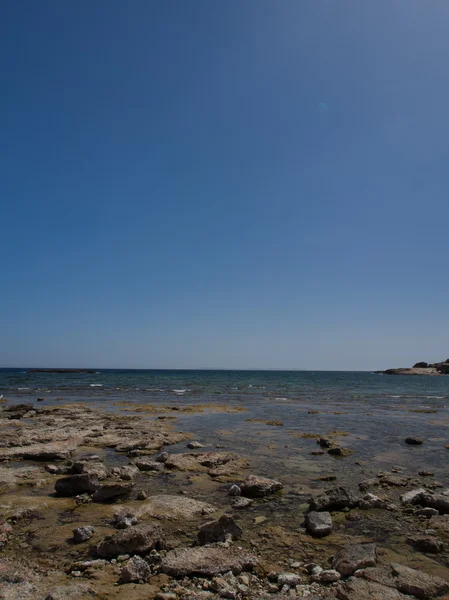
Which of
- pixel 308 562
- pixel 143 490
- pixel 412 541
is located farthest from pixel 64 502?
pixel 412 541

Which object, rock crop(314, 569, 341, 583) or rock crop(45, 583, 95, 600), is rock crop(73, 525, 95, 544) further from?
rock crop(314, 569, 341, 583)

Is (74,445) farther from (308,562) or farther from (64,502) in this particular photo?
(308,562)

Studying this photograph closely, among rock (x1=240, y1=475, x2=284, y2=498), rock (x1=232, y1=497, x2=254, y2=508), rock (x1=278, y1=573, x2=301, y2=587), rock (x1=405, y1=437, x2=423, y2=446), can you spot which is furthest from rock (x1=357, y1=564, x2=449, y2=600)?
rock (x1=405, y1=437, x2=423, y2=446)

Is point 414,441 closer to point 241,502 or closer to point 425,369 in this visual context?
point 241,502

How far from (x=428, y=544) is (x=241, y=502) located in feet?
14.9

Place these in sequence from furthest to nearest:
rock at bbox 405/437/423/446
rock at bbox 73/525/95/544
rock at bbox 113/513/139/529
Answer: rock at bbox 405/437/423/446, rock at bbox 113/513/139/529, rock at bbox 73/525/95/544

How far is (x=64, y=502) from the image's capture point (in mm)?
10359

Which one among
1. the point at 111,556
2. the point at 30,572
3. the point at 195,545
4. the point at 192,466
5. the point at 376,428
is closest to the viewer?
the point at 30,572

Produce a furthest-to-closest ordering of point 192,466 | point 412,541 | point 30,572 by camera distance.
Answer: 1. point 192,466
2. point 412,541
3. point 30,572

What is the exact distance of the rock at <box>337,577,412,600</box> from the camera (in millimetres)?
5931

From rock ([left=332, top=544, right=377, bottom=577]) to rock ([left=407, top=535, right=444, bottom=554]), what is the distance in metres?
1.20

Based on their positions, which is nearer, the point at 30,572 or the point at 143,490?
the point at 30,572

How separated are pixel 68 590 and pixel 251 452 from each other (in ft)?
40.8

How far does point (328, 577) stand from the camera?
652 cm
